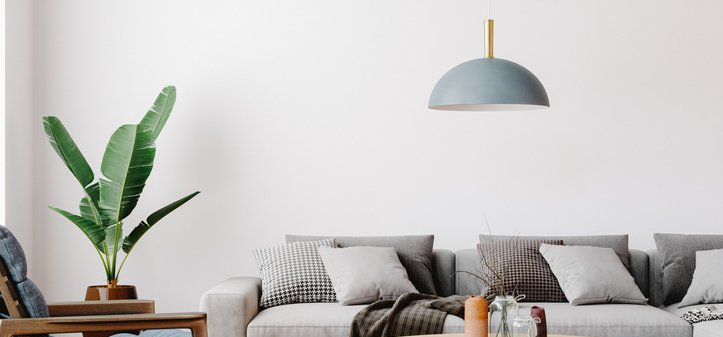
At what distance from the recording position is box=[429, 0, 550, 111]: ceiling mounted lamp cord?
11.5 feet

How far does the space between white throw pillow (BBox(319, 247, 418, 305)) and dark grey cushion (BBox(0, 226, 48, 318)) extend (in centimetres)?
161

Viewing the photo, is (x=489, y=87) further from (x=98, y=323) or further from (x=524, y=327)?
(x=98, y=323)

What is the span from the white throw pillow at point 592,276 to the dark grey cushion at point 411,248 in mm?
643

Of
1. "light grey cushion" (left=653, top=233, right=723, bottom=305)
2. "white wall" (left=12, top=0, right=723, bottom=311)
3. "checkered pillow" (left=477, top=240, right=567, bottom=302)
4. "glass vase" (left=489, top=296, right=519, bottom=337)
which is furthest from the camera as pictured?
"white wall" (left=12, top=0, right=723, bottom=311)

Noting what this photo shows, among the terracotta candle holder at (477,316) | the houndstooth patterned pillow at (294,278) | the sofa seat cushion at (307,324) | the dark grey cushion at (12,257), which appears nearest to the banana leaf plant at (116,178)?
the houndstooth patterned pillow at (294,278)

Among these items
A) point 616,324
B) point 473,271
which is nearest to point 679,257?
point 616,324

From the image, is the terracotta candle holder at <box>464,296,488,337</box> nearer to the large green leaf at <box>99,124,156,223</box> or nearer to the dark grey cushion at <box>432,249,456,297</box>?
the dark grey cushion at <box>432,249,456,297</box>

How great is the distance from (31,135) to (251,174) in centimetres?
137

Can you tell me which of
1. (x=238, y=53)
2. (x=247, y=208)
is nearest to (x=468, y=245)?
(x=247, y=208)

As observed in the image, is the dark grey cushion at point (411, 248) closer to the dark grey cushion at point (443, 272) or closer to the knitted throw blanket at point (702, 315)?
the dark grey cushion at point (443, 272)

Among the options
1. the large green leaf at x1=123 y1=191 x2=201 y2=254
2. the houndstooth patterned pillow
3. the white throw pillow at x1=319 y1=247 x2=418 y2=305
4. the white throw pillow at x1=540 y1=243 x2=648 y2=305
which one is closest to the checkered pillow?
the white throw pillow at x1=540 y1=243 x2=648 y2=305

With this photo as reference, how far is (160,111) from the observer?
510 centimetres

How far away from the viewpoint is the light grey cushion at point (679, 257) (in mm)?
4812

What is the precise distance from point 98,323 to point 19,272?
46cm
